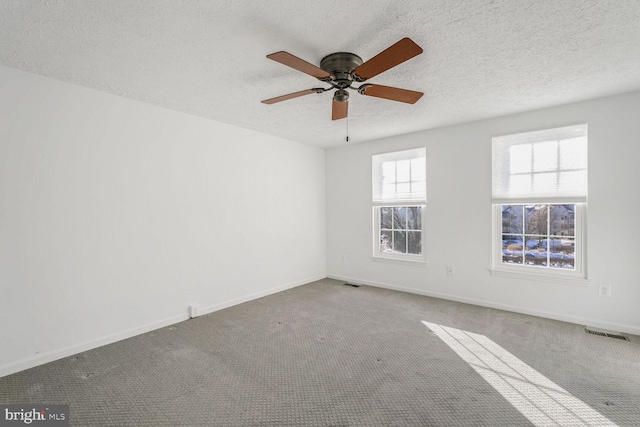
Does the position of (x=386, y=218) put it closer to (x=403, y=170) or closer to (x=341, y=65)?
(x=403, y=170)

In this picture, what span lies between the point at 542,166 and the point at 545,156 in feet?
0.38

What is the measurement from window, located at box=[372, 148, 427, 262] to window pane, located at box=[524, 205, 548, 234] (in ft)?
4.19

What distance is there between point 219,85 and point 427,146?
2948 millimetres

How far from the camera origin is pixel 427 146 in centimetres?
430

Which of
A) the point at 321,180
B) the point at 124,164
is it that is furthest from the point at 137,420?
the point at 321,180

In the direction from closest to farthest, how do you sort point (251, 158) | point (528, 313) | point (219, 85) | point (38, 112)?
point (38, 112) < point (219, 85) < point (528, 313) < point (251, 158)

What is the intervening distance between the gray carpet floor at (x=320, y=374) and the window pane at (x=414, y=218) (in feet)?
4.89

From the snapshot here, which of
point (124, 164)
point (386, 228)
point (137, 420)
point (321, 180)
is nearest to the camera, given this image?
point (137, 420)

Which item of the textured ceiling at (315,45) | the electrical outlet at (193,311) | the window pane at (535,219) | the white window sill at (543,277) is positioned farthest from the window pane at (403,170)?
the electrical outlet at (193,311)

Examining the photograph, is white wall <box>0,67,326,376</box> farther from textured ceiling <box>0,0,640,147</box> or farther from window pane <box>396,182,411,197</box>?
window pane <box>396,182,411,197</box>

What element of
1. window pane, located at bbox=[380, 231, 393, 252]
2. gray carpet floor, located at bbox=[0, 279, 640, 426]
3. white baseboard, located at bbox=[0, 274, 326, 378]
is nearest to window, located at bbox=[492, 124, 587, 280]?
gray carpet floor, located at bbox=[0, 279, 640, 426]

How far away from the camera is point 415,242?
456 cm

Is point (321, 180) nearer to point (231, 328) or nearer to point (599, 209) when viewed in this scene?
point (231, 328)

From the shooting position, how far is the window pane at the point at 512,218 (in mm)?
3693
